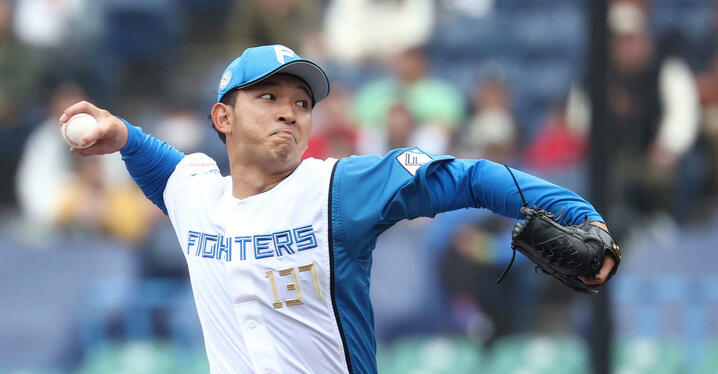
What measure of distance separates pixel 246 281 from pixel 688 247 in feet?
18.9

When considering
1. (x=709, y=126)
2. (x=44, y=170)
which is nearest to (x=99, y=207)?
(x=44, y=170)

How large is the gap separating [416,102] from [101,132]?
227 inches

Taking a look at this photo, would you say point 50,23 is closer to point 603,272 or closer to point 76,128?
point 76,128

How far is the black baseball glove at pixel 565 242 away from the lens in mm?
2678

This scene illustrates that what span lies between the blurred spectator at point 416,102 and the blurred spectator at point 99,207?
7.14 feet

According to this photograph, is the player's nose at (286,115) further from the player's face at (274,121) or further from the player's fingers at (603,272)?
the player's fingers at (603,272)

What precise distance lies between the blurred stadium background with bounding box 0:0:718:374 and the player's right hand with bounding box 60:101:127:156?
13.7ft

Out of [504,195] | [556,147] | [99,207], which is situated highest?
[504,195]

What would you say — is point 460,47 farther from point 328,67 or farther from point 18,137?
point 18,137

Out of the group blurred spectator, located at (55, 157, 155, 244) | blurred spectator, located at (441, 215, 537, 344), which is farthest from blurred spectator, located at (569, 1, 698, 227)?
blurred spectator, located at (55, 157, 155, 244)

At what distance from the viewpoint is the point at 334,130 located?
8.55 meters

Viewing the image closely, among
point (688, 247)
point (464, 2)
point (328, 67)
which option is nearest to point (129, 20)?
point (328, 67)

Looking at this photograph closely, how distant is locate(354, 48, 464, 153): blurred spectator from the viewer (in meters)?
8.69

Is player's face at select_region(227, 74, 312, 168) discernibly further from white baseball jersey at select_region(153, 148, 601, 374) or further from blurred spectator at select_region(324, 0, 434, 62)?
blurred spectator at select_region(324, 0, 434, 62)
